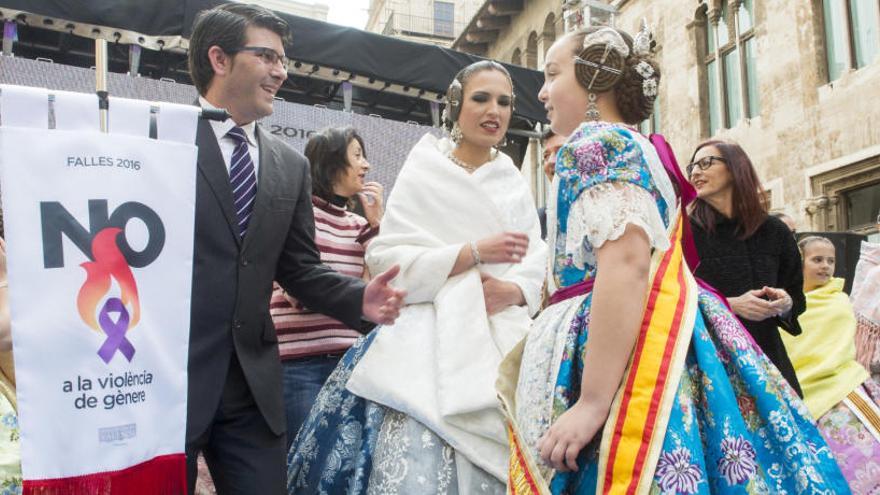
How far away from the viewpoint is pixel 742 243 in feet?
11.4

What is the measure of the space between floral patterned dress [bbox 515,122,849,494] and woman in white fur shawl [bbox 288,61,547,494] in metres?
0.38

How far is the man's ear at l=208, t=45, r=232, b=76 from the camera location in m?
2.53

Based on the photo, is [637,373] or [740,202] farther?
[740,202]

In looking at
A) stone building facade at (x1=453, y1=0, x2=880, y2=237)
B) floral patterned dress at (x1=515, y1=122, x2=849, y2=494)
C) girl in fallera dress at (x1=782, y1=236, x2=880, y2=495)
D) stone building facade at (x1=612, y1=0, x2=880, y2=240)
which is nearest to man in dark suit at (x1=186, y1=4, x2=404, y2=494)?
floral patterned dress at (x1=515, y1=122, x2=849, y2=494)

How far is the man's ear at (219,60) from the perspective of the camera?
8.31 ft

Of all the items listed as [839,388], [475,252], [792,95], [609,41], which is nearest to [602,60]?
[609,41]

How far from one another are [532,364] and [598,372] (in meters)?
0.27

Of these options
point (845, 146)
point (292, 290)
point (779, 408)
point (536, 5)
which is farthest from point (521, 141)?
point (536, 5)

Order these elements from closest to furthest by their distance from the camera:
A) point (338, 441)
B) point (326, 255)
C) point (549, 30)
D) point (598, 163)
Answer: point (598, 163)
point (338, 441)
point (326, 255)
point (549, 30)

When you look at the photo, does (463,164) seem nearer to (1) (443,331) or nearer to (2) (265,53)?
(1) (443,331)

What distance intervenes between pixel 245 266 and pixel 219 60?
2.44ft

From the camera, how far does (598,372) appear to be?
1.79 m

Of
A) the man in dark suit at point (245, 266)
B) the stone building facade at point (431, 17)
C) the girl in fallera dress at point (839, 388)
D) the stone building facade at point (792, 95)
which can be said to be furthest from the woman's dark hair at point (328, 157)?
the stone building facade at point (431, 17)

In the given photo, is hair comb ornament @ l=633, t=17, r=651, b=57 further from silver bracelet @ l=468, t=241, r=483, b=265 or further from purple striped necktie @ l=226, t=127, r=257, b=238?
purple striped necktie @ l=226, t=127, r=257, b=238
